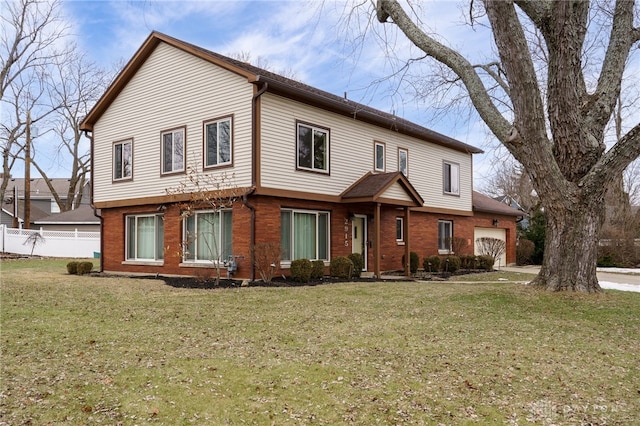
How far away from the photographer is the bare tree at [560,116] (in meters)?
9.45

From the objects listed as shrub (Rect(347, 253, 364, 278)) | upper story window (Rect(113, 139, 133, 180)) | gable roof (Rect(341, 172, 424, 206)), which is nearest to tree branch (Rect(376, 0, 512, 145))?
gable roof (Rect(341, 172, 424, 206))

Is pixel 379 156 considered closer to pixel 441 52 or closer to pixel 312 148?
pixel 312 148

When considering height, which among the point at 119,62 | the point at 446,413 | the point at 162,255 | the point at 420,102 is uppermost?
the point at 119,62

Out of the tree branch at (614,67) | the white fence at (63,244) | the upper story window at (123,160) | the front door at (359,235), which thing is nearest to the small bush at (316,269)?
the front door at (359,235)

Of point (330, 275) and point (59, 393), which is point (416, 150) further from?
point (59, 393)

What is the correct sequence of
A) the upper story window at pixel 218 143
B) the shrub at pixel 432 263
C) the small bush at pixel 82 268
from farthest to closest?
the shrub at pixel 432 263 < the small bush at pixel 82 268 < the upper story window at pixel 218 143

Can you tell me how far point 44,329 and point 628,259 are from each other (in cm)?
2555

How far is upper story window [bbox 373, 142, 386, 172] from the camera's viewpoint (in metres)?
18.3

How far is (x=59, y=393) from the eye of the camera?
15.6ft

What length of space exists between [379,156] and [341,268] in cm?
532

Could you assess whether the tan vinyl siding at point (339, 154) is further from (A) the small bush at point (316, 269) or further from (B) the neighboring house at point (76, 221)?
(B) the neighboring house at point (76, 221)

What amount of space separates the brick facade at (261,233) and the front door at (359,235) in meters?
0.16

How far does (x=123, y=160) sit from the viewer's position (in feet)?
60.1

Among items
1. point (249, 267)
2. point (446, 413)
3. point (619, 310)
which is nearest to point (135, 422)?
point (446, 413)
